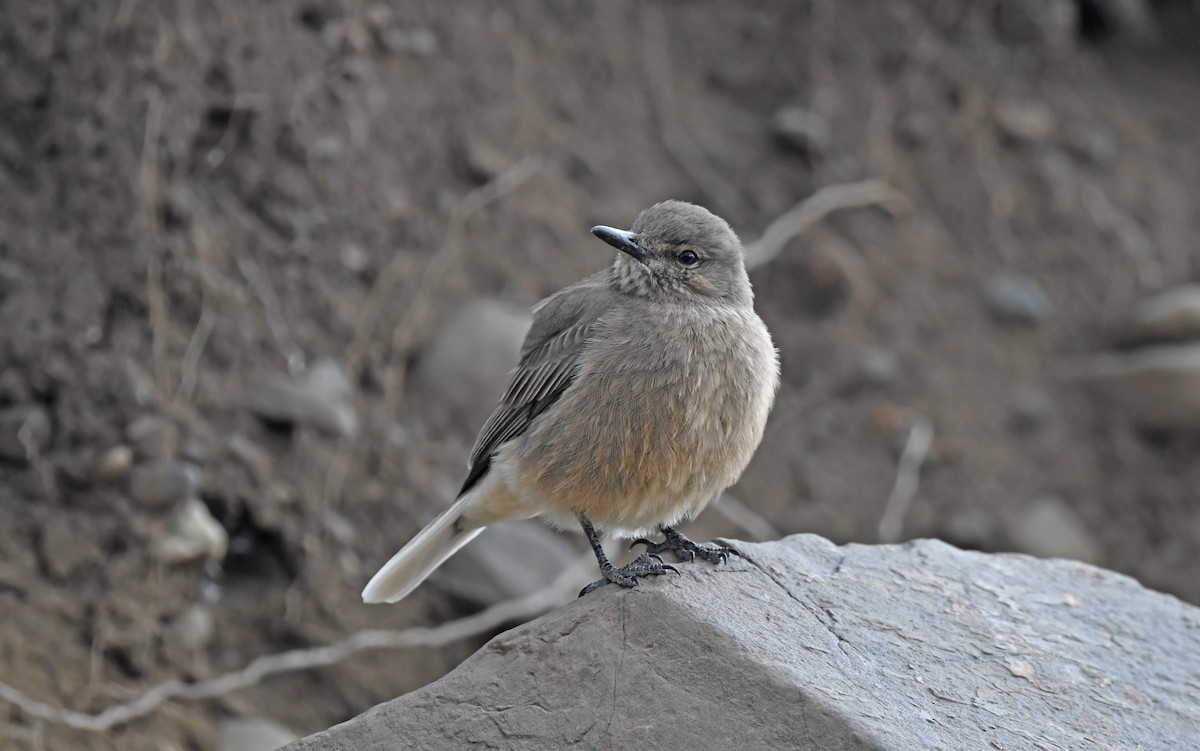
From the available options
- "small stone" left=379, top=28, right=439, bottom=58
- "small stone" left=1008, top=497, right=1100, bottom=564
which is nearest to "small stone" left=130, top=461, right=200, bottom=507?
"small stone" left=379, top=28, right=439, bottom=58

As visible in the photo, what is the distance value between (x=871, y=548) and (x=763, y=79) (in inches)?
202

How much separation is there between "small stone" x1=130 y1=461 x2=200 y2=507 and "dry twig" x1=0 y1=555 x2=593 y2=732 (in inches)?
31.8

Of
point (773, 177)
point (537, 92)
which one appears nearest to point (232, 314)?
point (537, 92)

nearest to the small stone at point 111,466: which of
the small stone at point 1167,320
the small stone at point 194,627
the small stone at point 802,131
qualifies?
the small stone at point 194,627

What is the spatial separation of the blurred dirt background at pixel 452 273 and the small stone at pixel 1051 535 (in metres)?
0.02

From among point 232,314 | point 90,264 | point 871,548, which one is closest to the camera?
point 871,548

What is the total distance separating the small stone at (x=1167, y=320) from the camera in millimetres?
8312

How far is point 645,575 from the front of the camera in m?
4.04

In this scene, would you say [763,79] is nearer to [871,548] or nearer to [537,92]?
[537,92]

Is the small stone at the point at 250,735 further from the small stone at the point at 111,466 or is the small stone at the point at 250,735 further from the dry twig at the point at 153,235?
the dry twig at the point at 153,235

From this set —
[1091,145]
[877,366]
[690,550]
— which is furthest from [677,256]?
[1091,145]

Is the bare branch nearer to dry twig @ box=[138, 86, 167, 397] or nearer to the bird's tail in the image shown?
dry twig @ box=[138, 86, 167, 397]

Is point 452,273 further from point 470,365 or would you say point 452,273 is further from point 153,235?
point 153,235

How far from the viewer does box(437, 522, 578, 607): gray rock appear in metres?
6.41
